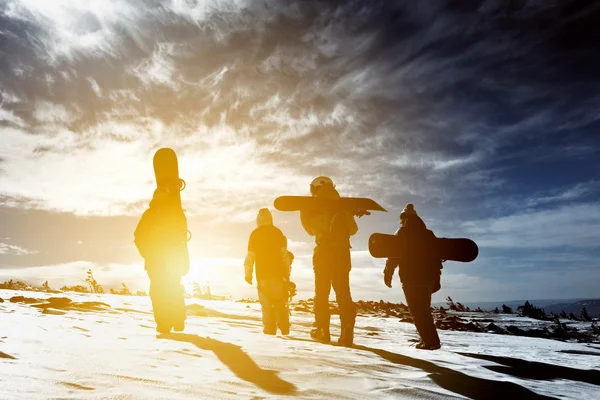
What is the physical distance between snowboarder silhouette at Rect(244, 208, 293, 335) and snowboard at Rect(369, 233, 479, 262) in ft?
8.61

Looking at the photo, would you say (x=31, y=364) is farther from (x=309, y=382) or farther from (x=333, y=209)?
(x=333, y=209)

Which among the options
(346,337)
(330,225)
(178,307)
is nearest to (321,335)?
(346,337)

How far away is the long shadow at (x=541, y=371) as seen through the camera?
426 centimetres

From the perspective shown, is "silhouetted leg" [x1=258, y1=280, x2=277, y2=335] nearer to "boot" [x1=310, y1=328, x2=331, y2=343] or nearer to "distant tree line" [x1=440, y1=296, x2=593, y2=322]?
"boot" [x1=310, y1=328, x2=331, y2=343]

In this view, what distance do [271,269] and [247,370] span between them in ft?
17.3

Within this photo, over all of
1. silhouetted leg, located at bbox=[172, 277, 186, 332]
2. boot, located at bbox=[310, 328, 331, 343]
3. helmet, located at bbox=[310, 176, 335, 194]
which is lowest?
boot, located at bbox=[310, 328, 331, 343]

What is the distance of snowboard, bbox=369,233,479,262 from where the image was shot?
252 inches

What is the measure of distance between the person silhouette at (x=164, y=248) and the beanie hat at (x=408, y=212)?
3.44 metres

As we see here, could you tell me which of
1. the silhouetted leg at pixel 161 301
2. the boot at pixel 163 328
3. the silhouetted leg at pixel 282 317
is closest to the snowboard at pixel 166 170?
the silhouetted leg at pixel 161 301

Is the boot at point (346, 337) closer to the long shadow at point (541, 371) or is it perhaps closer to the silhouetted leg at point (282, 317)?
the long shadow at point (541, 371)

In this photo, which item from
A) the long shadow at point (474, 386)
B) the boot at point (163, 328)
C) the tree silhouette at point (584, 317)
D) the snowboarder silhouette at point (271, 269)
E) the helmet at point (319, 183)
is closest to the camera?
the long shadow at point (474, 386)

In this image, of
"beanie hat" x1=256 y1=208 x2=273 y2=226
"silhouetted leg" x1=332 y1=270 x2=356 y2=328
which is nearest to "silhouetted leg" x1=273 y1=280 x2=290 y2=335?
"beanie hat" x1=256 y1=208 x2=273 y2=226

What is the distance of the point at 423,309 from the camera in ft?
20.5

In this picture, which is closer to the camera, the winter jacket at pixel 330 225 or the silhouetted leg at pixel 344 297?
the silhouetted leg at pixel 344 297
